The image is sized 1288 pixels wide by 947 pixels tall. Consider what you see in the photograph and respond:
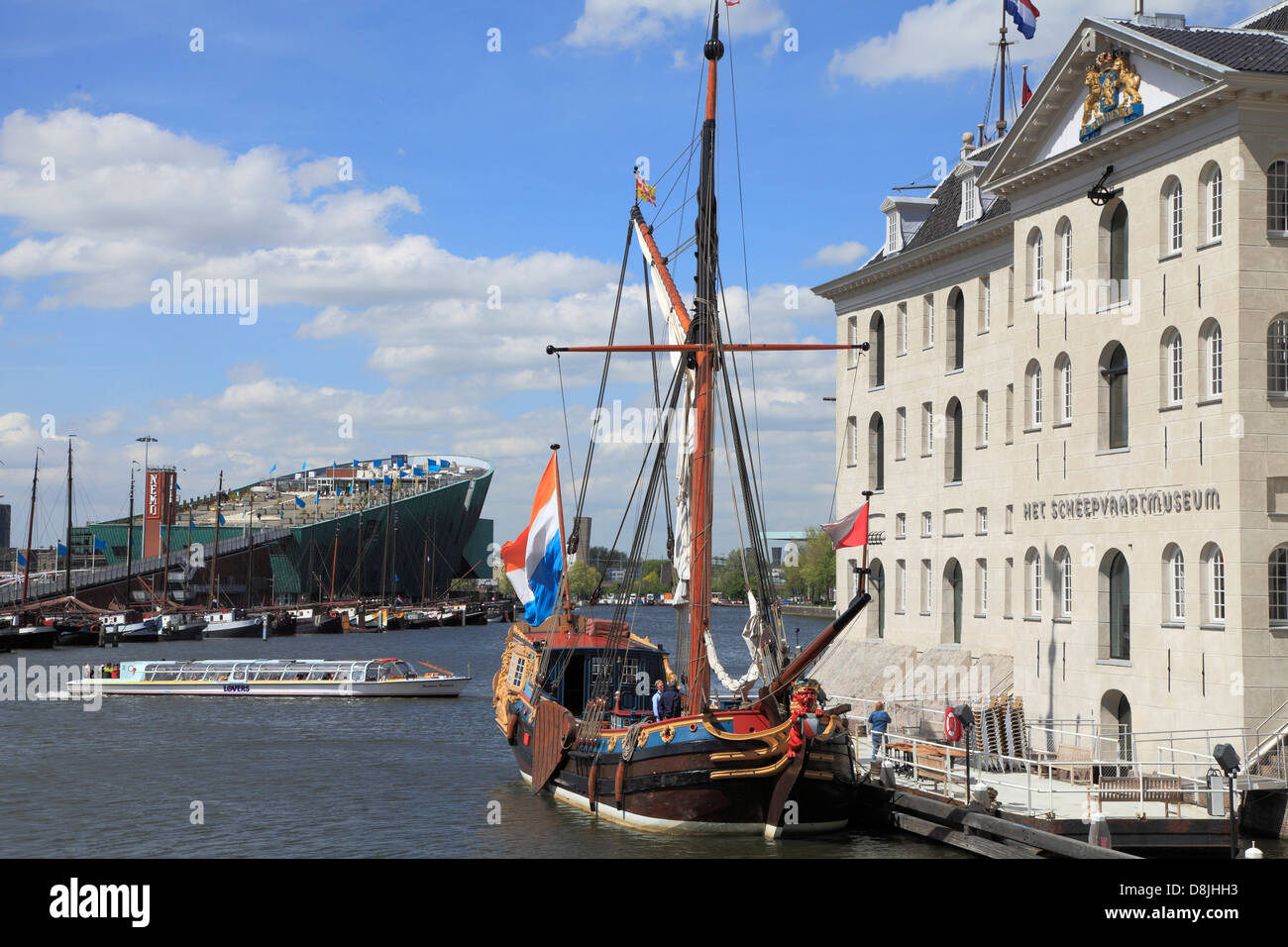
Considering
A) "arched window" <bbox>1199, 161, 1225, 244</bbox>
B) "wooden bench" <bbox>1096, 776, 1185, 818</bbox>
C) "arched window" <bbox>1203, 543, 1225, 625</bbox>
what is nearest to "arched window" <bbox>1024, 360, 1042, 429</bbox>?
"arched window" <bbox>1199, 161, 1225, 244</bbox>

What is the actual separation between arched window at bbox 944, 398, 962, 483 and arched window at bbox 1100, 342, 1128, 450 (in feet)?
41.4

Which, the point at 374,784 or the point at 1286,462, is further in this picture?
the point at 374,784

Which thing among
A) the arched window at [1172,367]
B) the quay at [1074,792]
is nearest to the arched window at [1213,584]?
the quay at [1074,792]

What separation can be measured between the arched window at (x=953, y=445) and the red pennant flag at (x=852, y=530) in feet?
67.9

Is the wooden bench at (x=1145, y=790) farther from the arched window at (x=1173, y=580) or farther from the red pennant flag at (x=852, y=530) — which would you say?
the red pennant flag at (x=852, y=530)

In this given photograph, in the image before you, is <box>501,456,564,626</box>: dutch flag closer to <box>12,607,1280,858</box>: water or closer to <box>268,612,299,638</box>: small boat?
<box>12,607,1280,858</box>: water

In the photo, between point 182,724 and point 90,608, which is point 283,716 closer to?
point 182,724

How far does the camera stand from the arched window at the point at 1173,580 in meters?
33.2

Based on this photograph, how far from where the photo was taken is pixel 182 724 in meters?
60.8

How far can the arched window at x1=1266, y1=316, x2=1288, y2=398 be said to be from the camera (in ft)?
103

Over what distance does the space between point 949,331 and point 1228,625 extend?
20128 mm

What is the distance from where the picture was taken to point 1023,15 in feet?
155

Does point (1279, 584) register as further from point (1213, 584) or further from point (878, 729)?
point (878, 729)
